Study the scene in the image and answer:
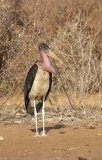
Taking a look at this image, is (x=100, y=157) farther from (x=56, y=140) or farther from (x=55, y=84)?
(x=55, y=84)

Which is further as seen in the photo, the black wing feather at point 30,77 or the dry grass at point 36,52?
the dry grass at point 36,52

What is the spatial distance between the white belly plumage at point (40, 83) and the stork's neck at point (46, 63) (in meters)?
0.07

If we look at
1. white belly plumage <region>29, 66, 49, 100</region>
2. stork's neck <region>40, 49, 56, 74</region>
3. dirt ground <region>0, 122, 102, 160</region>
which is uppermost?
stork's neck <region>40, 49, 56, 74</region>

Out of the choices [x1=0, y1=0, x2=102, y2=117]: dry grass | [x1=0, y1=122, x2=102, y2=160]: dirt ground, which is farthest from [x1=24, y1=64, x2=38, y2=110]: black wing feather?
[x1=0, y1=0, x2=102, y2=117]: dry grass

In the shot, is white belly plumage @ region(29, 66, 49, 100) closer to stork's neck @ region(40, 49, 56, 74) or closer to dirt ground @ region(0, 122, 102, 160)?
stork's neck @ region(40, 49, 56, 74)

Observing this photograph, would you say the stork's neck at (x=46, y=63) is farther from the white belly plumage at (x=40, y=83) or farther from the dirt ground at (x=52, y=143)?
the dirt ground at (x=52, y=143)

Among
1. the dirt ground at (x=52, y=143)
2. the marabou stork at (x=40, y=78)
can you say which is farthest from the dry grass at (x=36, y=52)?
the marabou stork at (x=40, y=78)

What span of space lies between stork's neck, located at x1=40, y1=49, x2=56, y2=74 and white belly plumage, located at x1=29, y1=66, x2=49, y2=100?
0.07 metres

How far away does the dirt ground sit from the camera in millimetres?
7004

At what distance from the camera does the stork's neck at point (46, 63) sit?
857 cm

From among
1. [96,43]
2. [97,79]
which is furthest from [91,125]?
[96,43]

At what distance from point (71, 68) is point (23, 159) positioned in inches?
192

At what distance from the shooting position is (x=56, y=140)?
8.10m

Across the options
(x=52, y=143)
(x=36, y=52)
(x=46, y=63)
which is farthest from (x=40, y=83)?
(x=36, y=52)
